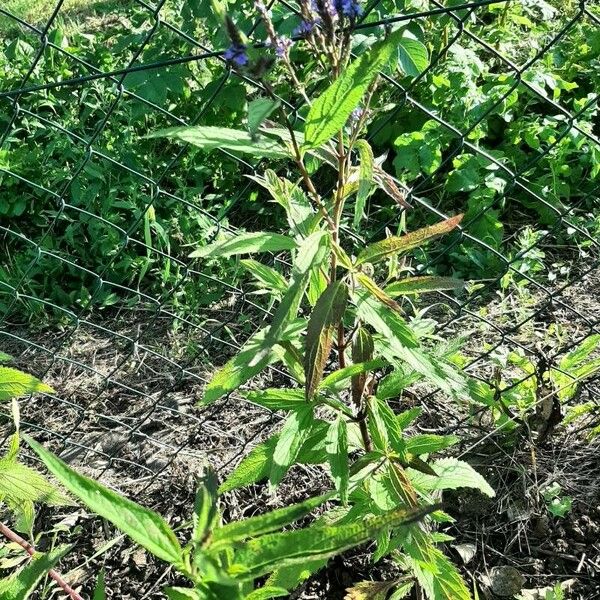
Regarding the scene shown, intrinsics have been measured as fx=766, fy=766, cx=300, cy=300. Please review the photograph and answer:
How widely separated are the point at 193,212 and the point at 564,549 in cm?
212

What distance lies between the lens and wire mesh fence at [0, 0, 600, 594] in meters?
2.91

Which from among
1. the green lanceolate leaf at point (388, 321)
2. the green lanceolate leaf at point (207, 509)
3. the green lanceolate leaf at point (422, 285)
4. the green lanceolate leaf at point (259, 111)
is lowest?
the green lanceolate leaf at point (207, 509)

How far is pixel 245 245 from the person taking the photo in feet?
5.14

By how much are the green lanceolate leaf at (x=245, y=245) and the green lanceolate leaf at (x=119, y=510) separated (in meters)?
0.67

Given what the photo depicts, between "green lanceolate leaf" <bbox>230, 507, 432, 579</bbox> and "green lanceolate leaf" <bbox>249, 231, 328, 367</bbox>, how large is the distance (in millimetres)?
417

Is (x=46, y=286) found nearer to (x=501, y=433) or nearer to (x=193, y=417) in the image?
(x=193, y=417)

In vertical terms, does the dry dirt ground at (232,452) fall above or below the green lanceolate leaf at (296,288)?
below

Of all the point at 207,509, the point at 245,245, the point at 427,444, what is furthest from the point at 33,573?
the point at 427,444

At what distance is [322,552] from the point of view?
0.93m

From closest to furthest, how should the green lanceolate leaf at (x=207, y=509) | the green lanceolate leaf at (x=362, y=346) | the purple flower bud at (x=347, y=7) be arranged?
the green lanceolate leaf at (x=207, y=509)
the purple flower bud at (x=347, y=7)
the green lanceolate leaf at (x=362, y=346)

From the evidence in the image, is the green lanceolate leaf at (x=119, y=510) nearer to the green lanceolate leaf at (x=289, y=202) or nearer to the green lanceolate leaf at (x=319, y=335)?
the green lanceolate leaf at (x=319, y=335)

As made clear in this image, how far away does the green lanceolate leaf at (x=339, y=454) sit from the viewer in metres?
1.72

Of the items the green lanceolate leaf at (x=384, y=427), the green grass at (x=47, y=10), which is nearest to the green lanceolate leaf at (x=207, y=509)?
the green lanceolate leaf at (x=384, y=427)

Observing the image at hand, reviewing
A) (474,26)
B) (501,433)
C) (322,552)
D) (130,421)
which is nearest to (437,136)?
(474,26)
